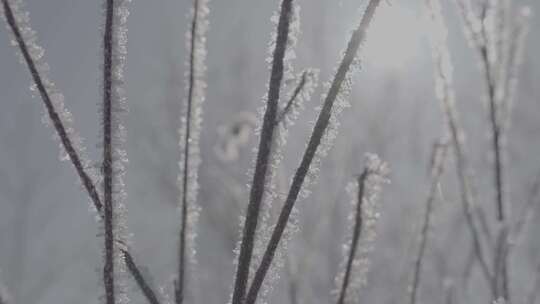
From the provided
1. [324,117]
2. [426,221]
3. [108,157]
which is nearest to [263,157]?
[324,117]

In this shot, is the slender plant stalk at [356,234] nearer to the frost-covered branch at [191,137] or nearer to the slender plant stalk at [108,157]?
the frost-covered branch at [191,137]

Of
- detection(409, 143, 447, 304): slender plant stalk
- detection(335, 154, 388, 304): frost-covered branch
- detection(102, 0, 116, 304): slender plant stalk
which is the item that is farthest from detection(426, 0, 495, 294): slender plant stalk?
detection(102, 0, 116, 304): slender plant stalk

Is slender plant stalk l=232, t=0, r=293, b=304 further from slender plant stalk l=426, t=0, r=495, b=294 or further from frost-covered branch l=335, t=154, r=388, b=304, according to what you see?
slender plant stalk l=426, t=0, r=495, b=294

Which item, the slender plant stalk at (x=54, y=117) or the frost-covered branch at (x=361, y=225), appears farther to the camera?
the frost-covered branch at (x=361, y=225)

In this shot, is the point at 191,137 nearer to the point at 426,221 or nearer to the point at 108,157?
the point at 108,157

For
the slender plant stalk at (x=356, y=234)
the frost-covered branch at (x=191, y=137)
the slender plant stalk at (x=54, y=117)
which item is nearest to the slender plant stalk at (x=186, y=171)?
the frost-covered branch at (x=191, y=137)
